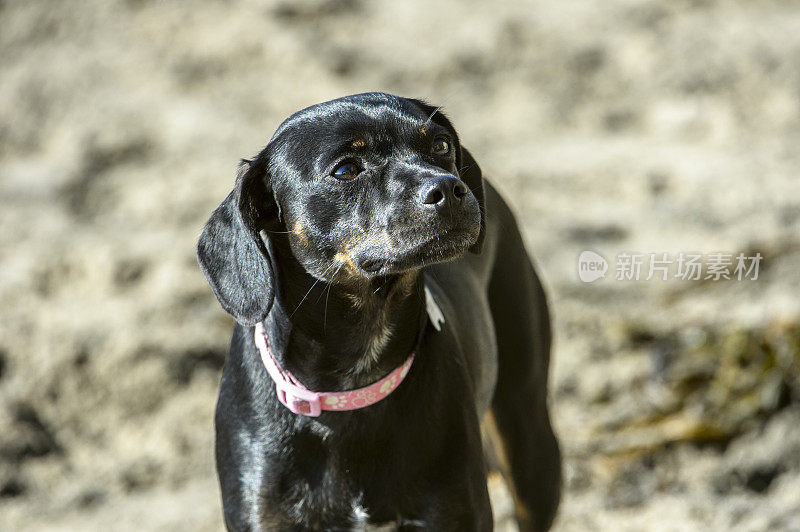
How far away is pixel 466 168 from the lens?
2795 mm

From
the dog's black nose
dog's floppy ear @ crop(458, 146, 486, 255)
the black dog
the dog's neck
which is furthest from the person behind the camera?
dog's floppy ear @ crop(458, 146, 486, 255)

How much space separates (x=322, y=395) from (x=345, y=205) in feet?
1.56

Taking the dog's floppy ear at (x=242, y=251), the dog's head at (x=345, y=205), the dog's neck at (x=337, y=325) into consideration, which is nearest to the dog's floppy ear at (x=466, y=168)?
the dog's head at (x=345, y=205)

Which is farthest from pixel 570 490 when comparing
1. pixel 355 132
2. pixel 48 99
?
pixel 48 99

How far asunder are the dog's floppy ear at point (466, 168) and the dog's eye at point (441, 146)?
3.2 inches

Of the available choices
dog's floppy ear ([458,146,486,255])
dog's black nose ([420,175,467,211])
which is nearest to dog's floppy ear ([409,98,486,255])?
dog's floppy ear ([458,146,486,255])

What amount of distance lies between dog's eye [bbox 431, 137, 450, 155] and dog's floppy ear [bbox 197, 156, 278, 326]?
0.44 m

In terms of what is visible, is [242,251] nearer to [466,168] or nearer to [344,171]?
[344,171]

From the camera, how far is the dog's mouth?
7.70 feet

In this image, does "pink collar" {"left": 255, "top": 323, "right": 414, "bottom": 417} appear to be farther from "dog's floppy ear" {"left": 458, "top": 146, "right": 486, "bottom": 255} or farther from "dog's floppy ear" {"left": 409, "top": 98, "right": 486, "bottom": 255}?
"dog's floppy ear" {"left": 458, "top": 146, "right": 486, "bottom": 255}

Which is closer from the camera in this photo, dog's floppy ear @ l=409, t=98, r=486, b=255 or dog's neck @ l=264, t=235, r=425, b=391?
dog's neck @ l=264, t=235, r=425, b=391

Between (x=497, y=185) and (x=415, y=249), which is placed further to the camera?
(x=497, y=185)

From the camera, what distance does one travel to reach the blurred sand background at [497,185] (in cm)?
442

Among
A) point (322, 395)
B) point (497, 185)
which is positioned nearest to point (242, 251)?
point (322, 395)
